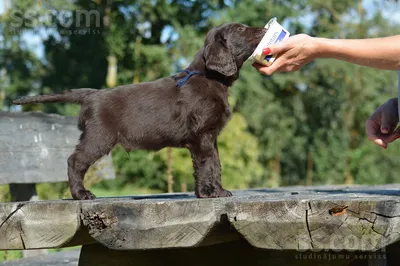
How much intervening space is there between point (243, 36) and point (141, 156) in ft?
40.0

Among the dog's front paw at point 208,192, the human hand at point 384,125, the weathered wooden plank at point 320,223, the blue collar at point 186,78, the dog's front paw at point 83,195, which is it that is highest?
the blue collar at point 186,78

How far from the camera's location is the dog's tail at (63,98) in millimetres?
3916

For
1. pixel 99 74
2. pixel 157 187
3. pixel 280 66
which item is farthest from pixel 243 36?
pixel 99 74

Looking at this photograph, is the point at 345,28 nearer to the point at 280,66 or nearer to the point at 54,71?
the point at 54,71

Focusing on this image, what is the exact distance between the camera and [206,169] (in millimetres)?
3830

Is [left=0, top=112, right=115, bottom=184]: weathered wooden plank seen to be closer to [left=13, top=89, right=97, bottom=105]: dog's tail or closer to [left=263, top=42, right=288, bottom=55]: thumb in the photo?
[left=13, top=89, right=97, bottom=105]: dog's tail

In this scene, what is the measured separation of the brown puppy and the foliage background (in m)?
9.67

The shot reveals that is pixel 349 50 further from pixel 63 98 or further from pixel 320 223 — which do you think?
pixel 63 98

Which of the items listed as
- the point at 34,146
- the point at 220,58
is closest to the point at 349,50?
the point at 220,58

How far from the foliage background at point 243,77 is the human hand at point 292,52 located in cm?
1014

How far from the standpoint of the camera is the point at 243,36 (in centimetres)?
414

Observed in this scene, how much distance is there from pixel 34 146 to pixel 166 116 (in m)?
1.56

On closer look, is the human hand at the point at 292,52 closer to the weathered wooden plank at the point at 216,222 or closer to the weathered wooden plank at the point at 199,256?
the weathered wooden plank at the point at 216,222

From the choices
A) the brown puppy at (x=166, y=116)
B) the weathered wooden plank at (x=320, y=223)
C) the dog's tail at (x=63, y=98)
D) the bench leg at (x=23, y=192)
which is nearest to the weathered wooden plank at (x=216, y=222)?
the weathered wooden plank at (x=320, y=223)
